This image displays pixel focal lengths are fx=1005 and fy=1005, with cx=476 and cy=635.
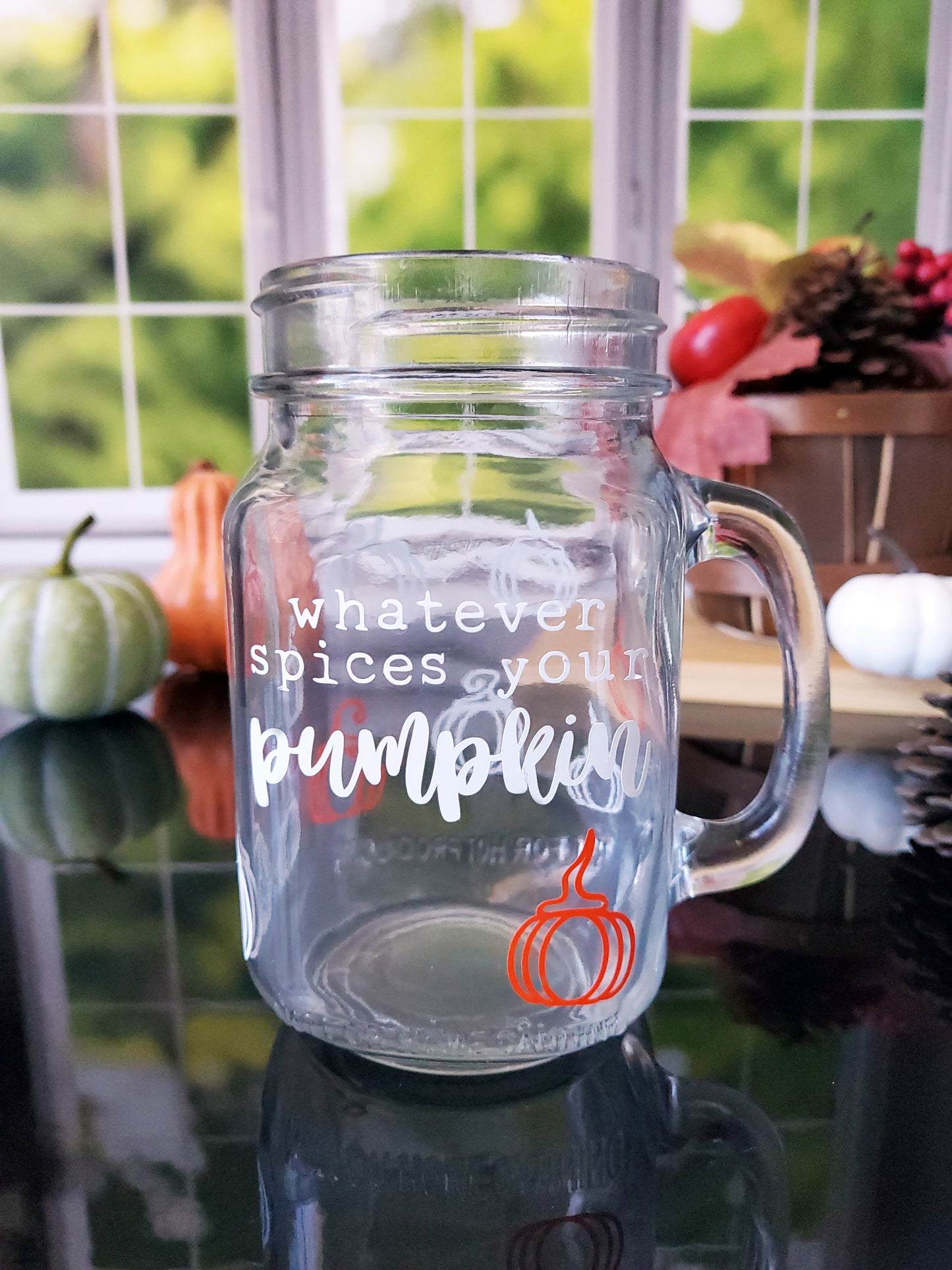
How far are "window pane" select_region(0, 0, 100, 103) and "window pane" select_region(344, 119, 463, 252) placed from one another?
474 millimetres

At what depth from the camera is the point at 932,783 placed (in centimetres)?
57

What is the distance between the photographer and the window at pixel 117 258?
170cm

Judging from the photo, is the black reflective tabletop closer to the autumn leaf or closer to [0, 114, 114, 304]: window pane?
the autumn leaf

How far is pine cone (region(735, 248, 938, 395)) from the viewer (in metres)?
0.82

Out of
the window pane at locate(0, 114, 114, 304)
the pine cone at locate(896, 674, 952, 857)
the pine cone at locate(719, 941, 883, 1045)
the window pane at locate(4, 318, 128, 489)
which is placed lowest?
the pine cone at locate(719, 941, 883, 1045)

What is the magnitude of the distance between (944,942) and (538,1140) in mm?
227

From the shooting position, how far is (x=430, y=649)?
1.05 feet

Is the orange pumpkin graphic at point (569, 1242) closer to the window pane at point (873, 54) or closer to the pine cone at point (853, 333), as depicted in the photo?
the pine cone at point (853, 333)

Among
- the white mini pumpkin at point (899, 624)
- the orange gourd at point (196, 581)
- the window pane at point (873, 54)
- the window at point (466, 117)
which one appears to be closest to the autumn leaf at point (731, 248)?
the white mini pumpkin at point (899, 624)

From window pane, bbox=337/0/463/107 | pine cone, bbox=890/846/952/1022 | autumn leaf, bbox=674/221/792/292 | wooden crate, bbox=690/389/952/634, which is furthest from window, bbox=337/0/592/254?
pine cone, bbox=890/846/952/1022

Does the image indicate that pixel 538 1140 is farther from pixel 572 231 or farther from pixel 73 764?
pixel 572 231

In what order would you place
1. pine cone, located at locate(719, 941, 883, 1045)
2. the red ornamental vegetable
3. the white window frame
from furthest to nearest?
the white window frame → the red ornamental vegetable → pine cone, located at locate(719, 941, 883, 1045)

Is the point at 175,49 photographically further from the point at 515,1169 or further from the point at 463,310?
the point at 515,1169

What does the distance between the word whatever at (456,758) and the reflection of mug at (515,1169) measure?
0.09m
